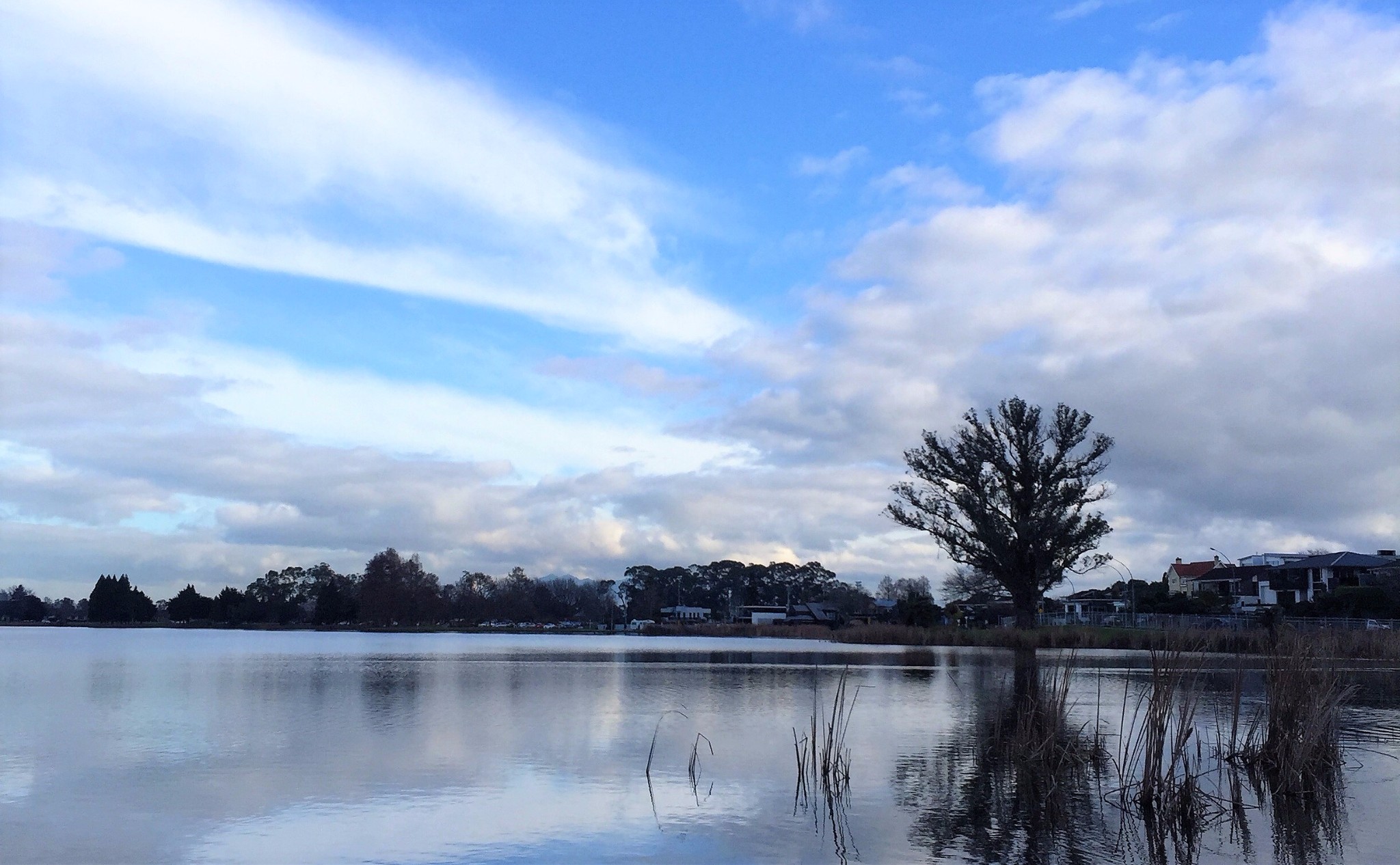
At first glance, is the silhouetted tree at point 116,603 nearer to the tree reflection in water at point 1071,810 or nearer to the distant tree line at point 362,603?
the distant tree line at point 362,603

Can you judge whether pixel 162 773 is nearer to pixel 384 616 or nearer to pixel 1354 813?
pixel 1354 813

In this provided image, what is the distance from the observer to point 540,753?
15453 mm

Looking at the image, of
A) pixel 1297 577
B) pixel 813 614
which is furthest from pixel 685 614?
pixel 1297 577

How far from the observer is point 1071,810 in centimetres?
1149

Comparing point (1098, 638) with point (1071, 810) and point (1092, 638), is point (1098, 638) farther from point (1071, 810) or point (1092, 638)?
point (1071, 810)

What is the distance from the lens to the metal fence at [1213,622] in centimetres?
4597

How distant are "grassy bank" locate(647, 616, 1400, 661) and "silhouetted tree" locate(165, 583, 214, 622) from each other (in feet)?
364

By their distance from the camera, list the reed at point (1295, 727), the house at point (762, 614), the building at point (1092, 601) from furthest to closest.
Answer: the house at point (762, 614) < the building at point (1092, 601) < the reed at point (1295, 727)

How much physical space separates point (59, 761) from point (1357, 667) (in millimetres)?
35959

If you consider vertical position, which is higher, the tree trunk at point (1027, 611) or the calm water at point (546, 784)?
the tree trunk at point (1027, 611)

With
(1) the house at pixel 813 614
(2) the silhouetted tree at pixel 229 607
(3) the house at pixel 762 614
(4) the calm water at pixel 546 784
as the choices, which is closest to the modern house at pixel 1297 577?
(1) the house at pixel 813 614

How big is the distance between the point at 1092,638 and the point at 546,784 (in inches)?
1773

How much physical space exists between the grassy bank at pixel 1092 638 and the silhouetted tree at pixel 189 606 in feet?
364

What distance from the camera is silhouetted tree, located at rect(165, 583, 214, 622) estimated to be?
536 feet
